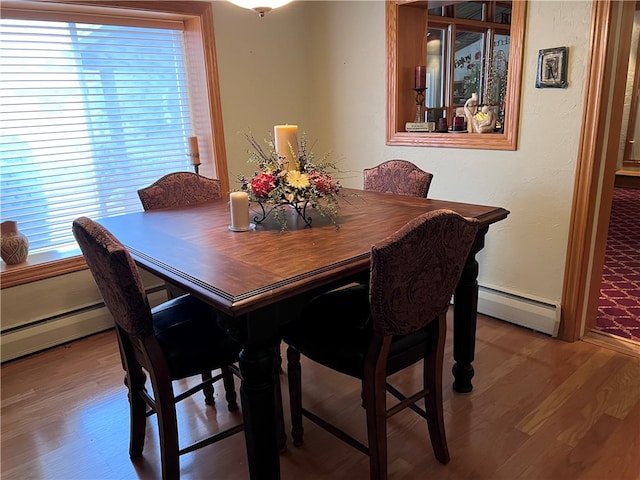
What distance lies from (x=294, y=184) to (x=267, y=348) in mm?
720

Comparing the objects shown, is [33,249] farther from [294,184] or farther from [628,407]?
[628,407]

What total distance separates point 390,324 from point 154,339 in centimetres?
76

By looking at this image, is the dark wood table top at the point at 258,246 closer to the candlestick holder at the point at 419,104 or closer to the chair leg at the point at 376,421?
the chair leg at the point at 376,421

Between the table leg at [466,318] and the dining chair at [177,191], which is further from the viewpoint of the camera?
the dining chair at [177,191]

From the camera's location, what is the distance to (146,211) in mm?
2389

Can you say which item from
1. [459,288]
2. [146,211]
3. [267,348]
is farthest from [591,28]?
[146,211]

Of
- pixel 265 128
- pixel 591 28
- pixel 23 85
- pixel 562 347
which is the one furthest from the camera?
pixel 265 128

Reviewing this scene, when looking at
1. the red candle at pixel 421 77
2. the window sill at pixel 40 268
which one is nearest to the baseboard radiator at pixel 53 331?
the window sill at pixel 40 268

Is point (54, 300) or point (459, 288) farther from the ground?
point (459, 288)

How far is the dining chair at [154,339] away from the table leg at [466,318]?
101cm

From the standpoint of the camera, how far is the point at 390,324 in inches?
58.1

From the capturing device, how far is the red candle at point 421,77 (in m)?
3.23

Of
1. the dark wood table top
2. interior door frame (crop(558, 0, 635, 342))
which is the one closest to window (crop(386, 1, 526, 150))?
interior door frame (crop(558, 0, 635, 342))

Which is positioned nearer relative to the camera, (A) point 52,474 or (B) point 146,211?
(A) point 52,474
